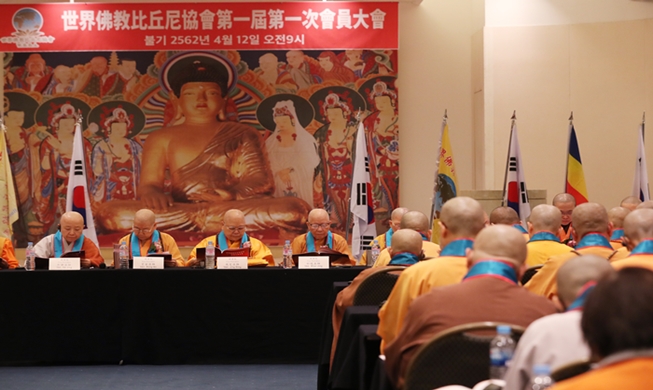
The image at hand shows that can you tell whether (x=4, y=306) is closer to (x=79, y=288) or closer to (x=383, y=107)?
(x=79, y=288)

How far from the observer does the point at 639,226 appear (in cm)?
395

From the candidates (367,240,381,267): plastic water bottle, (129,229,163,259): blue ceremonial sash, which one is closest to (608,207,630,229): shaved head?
(367,240,381,267): plastic water bottle

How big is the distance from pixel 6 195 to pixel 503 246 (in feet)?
23.1

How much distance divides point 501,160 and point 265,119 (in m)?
2.70

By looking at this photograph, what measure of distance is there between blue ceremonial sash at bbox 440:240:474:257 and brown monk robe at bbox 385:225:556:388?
664 millimetres

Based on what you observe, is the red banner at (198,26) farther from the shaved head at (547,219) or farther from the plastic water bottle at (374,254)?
the shaved head at (547,219)

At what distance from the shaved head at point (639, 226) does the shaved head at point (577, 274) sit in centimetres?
162

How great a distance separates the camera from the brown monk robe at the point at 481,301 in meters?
2.63

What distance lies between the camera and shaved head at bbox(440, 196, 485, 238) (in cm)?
363

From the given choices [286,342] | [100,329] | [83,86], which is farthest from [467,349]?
[83,86]

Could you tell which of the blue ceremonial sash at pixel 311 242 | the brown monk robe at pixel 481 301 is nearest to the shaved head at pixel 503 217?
the blue ceremonial sash at pixel 311 242

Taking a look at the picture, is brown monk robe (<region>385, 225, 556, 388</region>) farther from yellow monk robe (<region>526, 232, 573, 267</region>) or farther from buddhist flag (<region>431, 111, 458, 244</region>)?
buddhist flag (<region>431, 111, 458, 244</region>)

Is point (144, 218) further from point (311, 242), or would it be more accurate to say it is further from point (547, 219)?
point (547, 219)

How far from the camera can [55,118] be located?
376 inches
